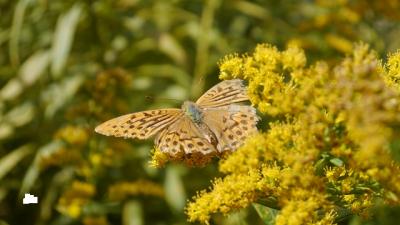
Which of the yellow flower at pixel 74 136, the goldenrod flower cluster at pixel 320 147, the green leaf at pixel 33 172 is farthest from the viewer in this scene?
the green leaf at pixel 33 172

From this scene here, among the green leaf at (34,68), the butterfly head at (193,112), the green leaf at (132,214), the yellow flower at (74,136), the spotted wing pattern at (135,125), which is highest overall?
the green leaf at (34,68)

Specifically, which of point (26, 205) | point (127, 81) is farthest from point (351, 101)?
point (26, 205)

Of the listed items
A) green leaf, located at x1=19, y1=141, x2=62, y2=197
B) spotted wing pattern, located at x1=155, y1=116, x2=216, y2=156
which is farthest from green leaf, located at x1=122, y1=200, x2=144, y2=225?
spotted wing pattern, located at x1=155, y1=116, x2=216, y2=156

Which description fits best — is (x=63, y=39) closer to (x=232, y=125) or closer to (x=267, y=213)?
(x=232, y=125)

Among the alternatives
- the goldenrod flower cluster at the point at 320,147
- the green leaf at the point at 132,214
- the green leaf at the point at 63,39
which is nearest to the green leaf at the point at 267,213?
the goldenrod flower cluster at the point at 320,147

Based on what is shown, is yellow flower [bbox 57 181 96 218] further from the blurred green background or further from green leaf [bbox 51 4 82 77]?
green leaf [bbox 51 4 82 77]

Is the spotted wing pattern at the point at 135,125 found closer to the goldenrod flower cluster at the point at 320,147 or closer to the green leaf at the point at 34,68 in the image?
the goldenrod flower cluster at the point at 320,147

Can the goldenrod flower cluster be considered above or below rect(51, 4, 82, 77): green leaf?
below
